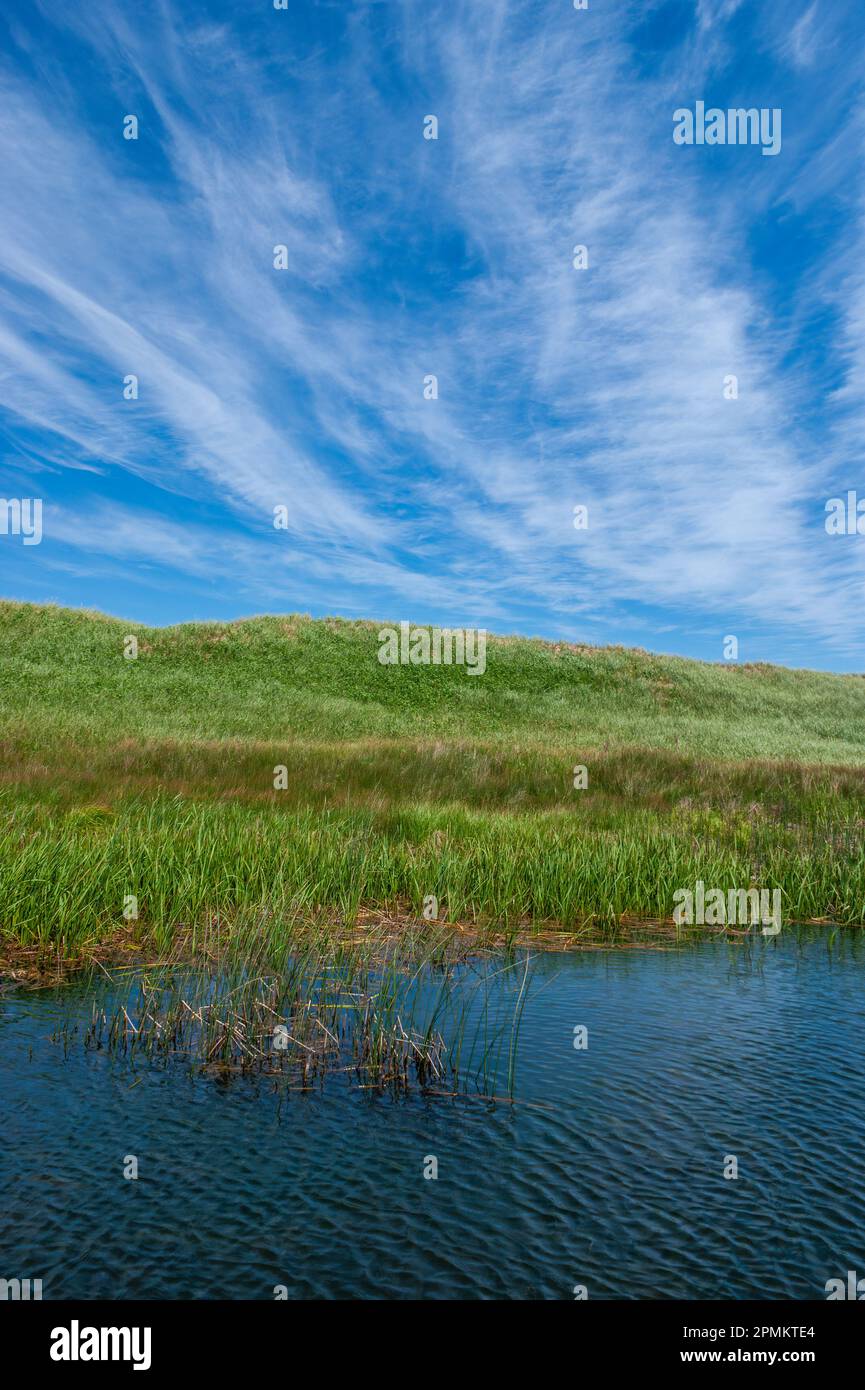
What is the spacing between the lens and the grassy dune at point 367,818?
10727 mm

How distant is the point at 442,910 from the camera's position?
38.6ft

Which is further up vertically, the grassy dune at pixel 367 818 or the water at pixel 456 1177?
the grassy dune at pixel 367 818

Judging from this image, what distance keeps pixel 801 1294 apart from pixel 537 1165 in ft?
5.12

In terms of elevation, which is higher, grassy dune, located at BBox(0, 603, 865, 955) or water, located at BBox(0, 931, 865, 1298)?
grassy dune, located at BBox(0, 603, 865, 955)

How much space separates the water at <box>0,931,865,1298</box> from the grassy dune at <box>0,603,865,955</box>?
2.97 meters

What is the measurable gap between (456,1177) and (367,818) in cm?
1023

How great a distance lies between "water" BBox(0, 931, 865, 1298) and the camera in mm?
4469

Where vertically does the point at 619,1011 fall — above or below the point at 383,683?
below

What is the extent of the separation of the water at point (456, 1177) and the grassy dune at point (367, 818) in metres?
2.97

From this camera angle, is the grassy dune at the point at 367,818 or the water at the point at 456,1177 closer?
the water at the point at 456,1177
